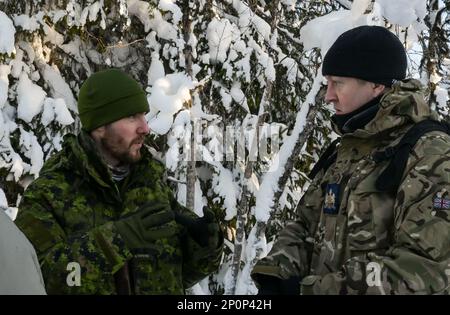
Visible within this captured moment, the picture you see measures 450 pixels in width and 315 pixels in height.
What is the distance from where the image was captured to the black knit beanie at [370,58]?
8.14ft

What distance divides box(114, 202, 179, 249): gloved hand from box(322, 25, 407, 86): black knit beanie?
977mm

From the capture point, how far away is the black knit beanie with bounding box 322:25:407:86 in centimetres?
248

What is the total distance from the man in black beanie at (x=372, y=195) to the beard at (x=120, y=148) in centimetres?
85

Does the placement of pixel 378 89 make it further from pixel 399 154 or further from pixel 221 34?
pixel 221 34

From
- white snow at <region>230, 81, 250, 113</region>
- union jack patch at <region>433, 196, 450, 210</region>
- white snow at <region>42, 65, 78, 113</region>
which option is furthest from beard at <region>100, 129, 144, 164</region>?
white snow at <region>230, 81, 250, 113</region>

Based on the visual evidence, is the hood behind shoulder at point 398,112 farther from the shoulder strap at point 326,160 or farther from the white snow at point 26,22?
the white snow at point 26,22

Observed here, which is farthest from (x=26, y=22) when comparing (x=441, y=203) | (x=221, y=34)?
(x=441, y=203)

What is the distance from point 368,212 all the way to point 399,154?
25 cm

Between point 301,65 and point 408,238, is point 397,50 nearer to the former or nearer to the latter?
point 408,238

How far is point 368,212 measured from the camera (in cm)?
224
